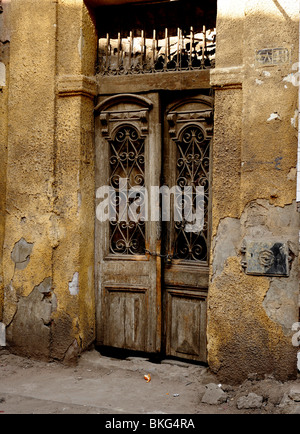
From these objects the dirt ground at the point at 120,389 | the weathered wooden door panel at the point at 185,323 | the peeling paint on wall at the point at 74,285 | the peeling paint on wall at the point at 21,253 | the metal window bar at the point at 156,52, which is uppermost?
the metal window bar at the point at 156,52

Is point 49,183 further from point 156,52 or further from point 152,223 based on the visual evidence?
point 156,52

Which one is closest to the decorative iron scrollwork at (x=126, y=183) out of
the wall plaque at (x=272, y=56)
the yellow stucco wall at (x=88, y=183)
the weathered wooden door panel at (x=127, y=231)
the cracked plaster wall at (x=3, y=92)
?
the weathered wooden door panel at (x=127, y=231)

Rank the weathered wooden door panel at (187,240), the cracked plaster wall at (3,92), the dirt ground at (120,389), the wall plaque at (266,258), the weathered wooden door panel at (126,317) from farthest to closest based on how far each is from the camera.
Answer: the cracked plaster wall at (3,92)
the weathered wooden door panel at (126,317)
the weathered wooden door panel at (187,240)
the wall plaque at (266,258)
the dirt ground at (120,389)

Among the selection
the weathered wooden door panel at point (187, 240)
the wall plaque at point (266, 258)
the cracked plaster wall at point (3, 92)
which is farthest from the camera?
the cracked plaster wall at point (3, 92)

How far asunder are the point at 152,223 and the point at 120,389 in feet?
5.07

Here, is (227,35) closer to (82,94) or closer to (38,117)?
(82,94)

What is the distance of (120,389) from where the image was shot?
4293 mm

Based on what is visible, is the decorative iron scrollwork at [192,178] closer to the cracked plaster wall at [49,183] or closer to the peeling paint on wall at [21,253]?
the cracked plaster wall at [49,183]

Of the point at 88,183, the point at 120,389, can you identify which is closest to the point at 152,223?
the point at 88,183

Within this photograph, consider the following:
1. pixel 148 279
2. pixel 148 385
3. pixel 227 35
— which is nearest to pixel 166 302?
pixel 148 279

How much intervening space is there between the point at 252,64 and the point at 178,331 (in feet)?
8.25

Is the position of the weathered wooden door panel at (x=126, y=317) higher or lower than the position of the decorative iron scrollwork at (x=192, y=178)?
lower

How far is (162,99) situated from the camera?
4.80m

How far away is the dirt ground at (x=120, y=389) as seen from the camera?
12.6 ft
